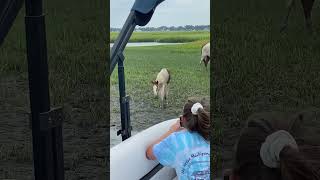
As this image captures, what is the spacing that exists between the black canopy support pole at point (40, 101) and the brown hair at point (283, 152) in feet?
0.94

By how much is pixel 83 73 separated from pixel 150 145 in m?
1.60

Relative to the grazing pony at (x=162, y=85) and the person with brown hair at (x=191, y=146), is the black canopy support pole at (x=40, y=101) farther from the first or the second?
the grazing pony at (x=162, y=85)

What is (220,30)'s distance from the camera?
0.69 m

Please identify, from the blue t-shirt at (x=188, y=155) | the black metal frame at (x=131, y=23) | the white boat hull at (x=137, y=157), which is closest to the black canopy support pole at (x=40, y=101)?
the black metal frame at (x=131, y=23)

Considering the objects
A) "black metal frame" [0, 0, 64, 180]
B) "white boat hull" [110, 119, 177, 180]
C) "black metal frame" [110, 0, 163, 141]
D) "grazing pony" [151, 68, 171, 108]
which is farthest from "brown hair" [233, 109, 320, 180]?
"grazing pony" [151, 68, 171, 108]

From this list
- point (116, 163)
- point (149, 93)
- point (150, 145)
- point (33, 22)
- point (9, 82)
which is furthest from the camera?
point (149, 93)

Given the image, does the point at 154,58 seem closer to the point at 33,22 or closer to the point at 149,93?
the point at 149,93

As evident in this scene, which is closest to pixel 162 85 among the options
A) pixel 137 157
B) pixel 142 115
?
pixel 142 115

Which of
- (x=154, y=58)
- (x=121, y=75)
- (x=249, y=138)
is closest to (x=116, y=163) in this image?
(x=121, y=75)

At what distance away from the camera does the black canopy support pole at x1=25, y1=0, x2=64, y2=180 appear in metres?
0.62

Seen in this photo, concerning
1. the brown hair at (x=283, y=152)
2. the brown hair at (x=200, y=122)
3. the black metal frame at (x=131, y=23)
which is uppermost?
the black metal frame at (x=131, y=23)

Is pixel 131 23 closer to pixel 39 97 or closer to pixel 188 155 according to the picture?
pixel 188 155

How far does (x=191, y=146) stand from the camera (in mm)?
1766

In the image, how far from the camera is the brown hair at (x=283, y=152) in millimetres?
691
